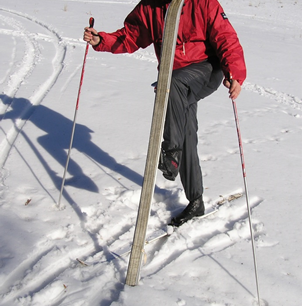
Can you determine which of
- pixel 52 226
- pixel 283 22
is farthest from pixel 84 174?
pixel 283 22

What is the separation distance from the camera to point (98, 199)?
357 cm

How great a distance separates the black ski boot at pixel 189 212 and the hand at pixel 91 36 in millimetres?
1528

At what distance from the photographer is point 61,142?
4758mm

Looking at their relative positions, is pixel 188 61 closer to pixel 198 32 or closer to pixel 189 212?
pixel 198 32

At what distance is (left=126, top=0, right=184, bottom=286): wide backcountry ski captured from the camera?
7.91 ft

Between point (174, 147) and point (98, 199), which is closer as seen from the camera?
point (174, 147)

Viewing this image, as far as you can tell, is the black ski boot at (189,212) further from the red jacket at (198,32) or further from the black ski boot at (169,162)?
the red jacket at (198,32)

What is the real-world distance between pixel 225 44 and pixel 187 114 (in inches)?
23.4

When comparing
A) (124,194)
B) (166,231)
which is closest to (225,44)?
(166,231)

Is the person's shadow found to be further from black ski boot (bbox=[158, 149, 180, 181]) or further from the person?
black ski boot (bbox=[158, 149, 180, 181])

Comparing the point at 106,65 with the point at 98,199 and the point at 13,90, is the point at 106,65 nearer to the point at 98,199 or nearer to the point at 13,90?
the point at 13,90

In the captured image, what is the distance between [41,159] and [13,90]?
8.43 ft

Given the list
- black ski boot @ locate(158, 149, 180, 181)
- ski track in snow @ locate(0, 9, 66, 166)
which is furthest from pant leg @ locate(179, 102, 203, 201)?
ski track in snow @ locate(0, 9, 66, 166)

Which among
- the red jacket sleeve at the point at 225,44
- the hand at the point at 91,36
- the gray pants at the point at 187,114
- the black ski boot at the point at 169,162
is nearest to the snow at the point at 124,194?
the gray pants at the point at 187,114
